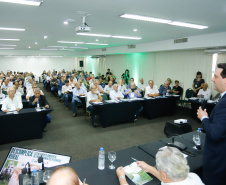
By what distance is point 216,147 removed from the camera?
1.75 m

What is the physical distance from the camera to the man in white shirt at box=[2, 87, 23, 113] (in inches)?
180

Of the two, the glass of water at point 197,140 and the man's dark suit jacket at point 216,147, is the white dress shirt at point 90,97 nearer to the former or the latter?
the glass of water at point 197,140

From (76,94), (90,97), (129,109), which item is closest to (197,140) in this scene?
(129,109)

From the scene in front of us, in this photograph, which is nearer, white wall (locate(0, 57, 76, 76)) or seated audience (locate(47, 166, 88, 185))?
seated audience (locate(47, 166, 88, 185))

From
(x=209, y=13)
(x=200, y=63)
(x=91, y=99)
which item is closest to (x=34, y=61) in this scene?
(x=91, y=99)

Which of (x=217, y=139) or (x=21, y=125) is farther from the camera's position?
(x=21, y=125)

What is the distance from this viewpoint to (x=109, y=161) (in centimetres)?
207

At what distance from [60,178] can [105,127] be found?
461 cm

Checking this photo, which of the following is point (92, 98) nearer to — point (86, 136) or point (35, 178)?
point (86, 136)

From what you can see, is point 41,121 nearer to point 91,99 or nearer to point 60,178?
point 91,99

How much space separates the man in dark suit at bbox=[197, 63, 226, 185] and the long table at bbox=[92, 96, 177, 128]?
3.83m

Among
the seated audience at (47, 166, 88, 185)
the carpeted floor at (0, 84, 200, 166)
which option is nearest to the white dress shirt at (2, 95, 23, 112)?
the carpeted floor at (0, 84, 200, 166)

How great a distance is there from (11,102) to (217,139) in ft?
16.6

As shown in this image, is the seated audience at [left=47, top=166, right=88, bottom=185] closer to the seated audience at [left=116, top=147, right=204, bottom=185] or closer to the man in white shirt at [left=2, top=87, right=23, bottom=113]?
the seated audience at [left=116, top=147, right=204, bottom=185]
